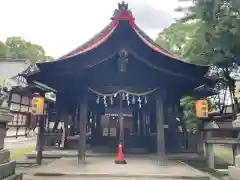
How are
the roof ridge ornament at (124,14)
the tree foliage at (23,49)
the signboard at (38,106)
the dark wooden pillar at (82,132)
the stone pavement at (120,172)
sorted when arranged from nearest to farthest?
the stone pavement at (120,172)
the roof ridge ornament at (124,14)
the dark wooden pillar at (82,132)
the signboard at (38,106)
the tree foliage at (23,49)

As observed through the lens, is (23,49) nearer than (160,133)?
No

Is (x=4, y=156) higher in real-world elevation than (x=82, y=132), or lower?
lower

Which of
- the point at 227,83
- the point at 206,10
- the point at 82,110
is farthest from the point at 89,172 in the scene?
the point at 227,83

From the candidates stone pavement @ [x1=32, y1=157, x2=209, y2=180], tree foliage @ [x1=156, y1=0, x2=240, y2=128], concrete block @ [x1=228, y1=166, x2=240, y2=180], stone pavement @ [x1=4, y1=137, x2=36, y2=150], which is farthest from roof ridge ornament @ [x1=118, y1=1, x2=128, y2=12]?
stone pavement @ [x1=4, y1=137, x2=36, y2=150]

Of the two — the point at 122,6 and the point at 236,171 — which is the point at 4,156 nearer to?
the point at 236,171

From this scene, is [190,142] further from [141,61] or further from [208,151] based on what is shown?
[141,61]

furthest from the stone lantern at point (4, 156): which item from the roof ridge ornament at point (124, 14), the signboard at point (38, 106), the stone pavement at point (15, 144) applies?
the stone pavement at point (15, 144)

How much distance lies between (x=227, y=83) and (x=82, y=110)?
12224mm

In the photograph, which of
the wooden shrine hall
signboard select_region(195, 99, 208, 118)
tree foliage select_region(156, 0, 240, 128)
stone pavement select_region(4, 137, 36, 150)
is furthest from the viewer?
stone pavement select_region(4, 137, 36, 150)

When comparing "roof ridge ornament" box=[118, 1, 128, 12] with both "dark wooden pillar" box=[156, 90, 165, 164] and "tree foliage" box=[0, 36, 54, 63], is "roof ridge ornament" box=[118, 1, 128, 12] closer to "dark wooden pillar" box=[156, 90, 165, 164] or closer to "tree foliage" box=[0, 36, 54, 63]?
"dark wooden pillar" box=[156, 90, 165, 164]

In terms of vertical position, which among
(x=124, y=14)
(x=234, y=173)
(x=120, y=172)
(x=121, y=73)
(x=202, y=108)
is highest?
(x=124, y=14)

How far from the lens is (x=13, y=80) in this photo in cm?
3991

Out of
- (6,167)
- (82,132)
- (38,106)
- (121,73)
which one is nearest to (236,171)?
(6,167)

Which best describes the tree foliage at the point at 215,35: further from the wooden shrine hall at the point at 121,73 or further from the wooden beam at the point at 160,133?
the wooden beam at the point at 160,133
